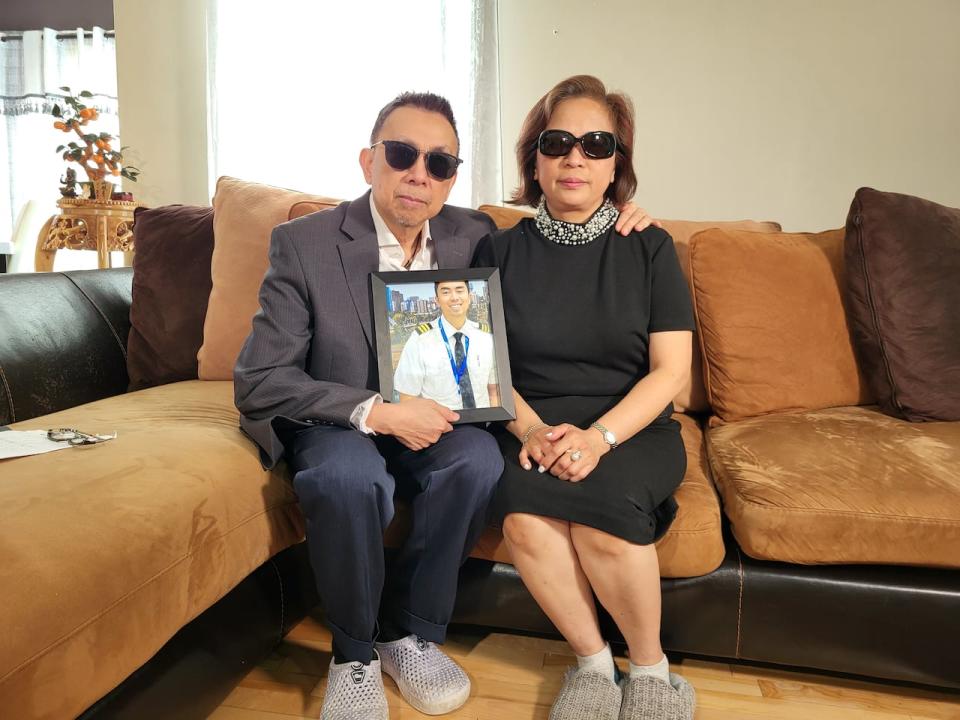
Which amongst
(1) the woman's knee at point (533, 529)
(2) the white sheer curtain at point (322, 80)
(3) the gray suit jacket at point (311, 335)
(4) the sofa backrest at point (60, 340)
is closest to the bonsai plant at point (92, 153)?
(2) the white sheer curtain at point (322, 80)

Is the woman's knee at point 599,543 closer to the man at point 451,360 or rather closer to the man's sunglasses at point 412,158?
the man at point 451,360

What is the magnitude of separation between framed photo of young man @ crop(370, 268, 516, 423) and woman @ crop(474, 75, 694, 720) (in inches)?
3.1

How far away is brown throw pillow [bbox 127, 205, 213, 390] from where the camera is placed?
2059mm

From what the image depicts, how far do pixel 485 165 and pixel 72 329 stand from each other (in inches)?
68.6

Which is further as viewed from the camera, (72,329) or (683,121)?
(683,121)

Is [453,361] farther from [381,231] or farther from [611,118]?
[611,118]

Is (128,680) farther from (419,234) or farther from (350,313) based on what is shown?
(419,234)

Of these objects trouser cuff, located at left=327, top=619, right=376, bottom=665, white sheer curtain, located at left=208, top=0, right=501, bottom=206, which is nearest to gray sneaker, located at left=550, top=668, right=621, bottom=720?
trouser cuff, located at left=327, top=619, right=376, bottom=665

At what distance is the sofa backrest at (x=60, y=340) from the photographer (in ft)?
5.71

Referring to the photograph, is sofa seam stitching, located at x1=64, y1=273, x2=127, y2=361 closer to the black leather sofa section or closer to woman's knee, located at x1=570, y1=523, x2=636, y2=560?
the black leather sofa section

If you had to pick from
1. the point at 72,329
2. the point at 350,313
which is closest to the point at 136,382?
the point at 72,329

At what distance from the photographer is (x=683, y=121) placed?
284 cm

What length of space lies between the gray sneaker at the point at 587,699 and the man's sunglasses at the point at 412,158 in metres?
1.00

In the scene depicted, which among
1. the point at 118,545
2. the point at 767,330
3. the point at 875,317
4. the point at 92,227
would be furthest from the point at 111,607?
the point at 92,227
